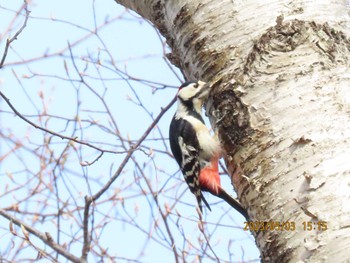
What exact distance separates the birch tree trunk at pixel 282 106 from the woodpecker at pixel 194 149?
67 cm

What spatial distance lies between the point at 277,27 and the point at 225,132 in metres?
0.40

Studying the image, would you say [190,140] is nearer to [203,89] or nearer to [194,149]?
[194,149]

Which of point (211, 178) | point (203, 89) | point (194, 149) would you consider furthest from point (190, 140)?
point (203, 89)

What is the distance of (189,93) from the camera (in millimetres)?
3139

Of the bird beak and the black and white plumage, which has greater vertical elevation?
the black and white plumage

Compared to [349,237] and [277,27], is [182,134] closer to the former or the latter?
[277,27]

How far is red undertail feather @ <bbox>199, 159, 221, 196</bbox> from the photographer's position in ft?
A: 10.5

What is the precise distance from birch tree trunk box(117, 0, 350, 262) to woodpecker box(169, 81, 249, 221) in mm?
674

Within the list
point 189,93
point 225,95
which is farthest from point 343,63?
point 189,93

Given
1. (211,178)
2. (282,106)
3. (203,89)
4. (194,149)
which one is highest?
(194,149)

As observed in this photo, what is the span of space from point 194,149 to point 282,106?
1387 mm

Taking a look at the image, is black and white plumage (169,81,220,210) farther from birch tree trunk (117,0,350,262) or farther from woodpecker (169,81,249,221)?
birch tree trunk (117,0,350,262)

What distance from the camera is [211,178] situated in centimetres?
330

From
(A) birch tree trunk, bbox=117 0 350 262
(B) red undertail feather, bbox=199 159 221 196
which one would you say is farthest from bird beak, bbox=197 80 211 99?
(B) red undertail feather, bbox=199 159 221 196
